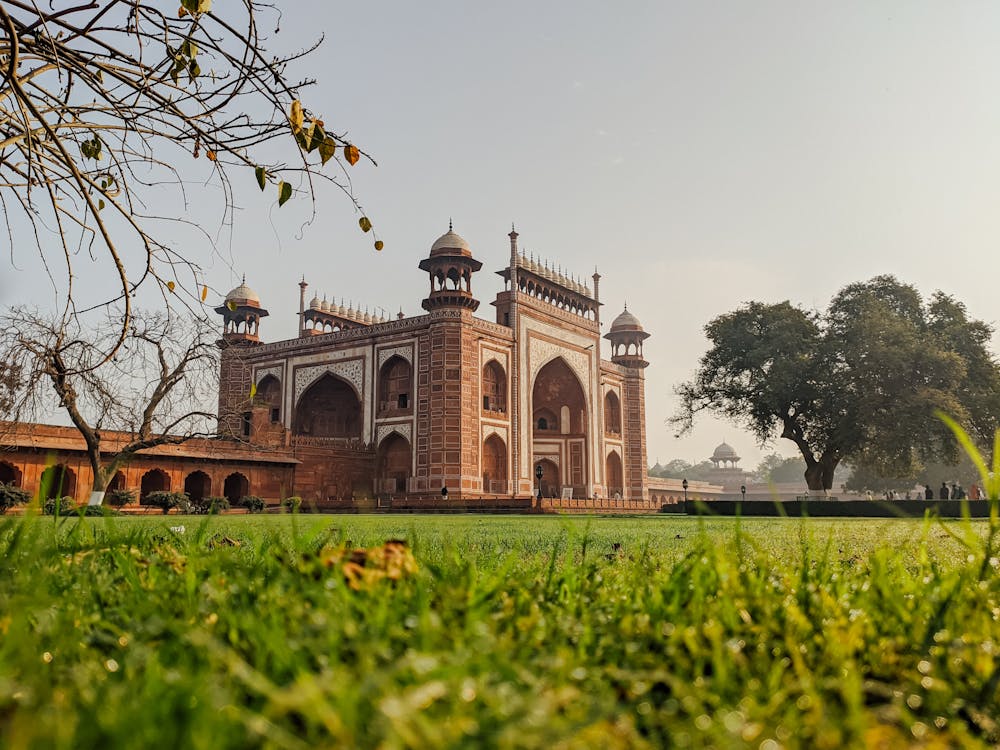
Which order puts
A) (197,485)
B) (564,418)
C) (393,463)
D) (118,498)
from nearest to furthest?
1. (118,498)
2. (197,485)
3. (393,463)
4. (564,418)

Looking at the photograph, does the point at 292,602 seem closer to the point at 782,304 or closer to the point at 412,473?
the point at 412,473

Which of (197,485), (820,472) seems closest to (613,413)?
(820,472)

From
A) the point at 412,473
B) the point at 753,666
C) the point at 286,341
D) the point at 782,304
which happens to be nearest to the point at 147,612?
the point at 753,666

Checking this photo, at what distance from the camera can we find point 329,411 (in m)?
32.6

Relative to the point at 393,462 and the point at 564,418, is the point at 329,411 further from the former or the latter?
the point at 564,418

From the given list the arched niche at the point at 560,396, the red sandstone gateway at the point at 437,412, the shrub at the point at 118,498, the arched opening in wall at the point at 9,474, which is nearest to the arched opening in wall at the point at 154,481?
the red sandstone gateway at the point at 437,412

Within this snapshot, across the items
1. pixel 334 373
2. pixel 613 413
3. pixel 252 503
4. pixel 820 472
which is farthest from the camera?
pixel 613 413

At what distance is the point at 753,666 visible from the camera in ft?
3.71

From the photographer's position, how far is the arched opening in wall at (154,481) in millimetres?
22188

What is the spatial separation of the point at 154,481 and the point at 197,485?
71.3 inches

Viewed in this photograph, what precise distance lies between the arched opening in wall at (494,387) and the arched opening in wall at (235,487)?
8568mm

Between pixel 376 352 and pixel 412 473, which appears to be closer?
pixel 412 473

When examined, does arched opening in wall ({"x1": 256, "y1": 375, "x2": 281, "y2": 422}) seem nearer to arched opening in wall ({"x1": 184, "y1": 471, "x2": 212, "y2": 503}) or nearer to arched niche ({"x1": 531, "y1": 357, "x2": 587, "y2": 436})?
arched opening in wall ({"x1": 184, "y1": 471, "x2": 212, "y2": 503})

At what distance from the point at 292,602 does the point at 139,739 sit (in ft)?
1.80
